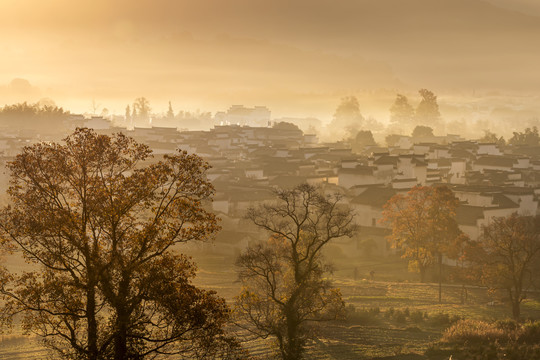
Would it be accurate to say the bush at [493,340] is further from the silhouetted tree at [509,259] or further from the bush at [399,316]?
the silhouetted tree at [509,259]

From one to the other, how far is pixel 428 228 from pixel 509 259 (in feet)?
27.6

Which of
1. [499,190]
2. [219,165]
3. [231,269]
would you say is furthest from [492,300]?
[219,165]

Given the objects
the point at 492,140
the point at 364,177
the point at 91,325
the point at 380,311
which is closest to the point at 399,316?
the point at 380,311

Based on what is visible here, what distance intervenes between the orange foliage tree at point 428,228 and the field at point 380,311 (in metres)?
1.94

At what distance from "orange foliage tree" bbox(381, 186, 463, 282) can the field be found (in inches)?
76.5

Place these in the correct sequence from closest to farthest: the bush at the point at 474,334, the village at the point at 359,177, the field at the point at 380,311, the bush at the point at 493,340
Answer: the bush at the point at 493,340 → the bush at the point at 474,334 → the field at the point at 380,311 → the village at the point at 359,177

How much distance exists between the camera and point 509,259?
1592 inches

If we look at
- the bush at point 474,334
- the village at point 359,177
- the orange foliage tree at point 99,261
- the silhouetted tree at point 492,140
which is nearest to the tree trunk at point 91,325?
the orange foliage tree at point 99,261

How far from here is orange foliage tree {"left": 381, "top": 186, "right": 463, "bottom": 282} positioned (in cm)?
4738

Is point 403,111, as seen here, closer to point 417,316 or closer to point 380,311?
point 380,311

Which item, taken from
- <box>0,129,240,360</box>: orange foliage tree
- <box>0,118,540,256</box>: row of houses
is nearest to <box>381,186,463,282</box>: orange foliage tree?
<box>0,118,540,256</box>: row of houses

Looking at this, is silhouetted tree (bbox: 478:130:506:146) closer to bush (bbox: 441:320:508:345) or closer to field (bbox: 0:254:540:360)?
field (bbox: 0:254:540:360)

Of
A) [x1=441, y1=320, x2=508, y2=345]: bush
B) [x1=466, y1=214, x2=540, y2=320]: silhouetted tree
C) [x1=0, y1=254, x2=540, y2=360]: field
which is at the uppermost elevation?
[x1=466, y1=214, x2=540, y2=320]: silhouetted tree

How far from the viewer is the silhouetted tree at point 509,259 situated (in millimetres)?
36031
